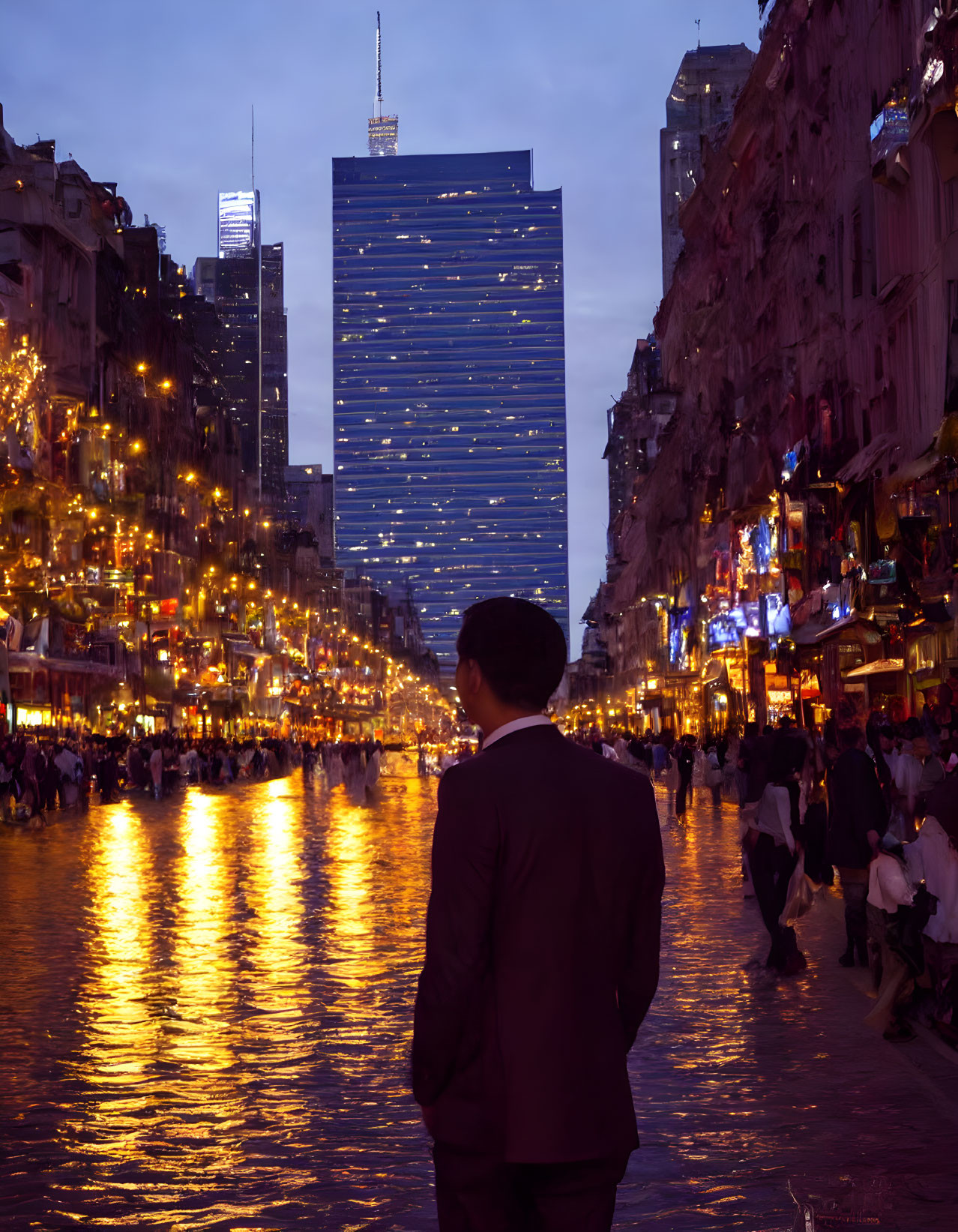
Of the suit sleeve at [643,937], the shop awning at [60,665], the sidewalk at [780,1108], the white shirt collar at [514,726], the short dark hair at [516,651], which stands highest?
the shop awning at [60,665]

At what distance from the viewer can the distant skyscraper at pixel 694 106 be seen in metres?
110

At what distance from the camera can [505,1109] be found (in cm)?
366

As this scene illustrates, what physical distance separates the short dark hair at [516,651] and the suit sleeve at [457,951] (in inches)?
14.5

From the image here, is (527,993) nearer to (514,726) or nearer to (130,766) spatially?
(514,726)

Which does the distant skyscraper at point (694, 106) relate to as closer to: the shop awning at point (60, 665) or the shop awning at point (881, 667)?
the shop awning at point (60, 665)

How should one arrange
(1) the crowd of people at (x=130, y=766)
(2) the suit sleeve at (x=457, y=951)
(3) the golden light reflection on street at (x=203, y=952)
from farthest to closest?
(1) the crowd of people at (x=130, y=766)
(3) the golden light reflection on street at (x=203, y=952)
(2) the suit sleeve at (x=457, y=951)

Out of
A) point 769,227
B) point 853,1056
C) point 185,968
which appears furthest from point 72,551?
point 853,1056

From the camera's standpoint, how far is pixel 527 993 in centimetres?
371

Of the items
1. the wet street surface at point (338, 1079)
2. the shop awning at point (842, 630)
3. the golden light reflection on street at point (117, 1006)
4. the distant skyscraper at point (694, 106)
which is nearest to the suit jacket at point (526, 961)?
the wet street surface at point (338, 1079)

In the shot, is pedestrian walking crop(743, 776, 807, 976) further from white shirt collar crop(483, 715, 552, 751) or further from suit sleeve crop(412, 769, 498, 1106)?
suit sleeve crop(412, 769, 498, 1106)

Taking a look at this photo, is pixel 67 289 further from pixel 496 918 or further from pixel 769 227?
pixel 496 918

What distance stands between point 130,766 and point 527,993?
50743 mm

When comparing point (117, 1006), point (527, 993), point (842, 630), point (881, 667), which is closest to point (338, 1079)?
point (117, 1006)

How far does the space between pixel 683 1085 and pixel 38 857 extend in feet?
61.3
